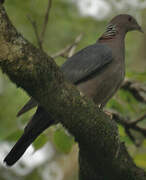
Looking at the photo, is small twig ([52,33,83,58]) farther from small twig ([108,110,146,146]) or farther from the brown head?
small twig ([108,110,146,146])

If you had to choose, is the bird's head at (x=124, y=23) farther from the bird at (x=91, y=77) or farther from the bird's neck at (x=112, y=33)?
the bird at (x=91, y=77)

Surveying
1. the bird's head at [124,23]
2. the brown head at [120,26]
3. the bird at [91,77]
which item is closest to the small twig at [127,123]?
the bird at [91,77]

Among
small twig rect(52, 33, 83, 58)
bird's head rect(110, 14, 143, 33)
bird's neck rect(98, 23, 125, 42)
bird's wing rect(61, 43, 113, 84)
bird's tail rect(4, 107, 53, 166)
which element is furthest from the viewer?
bird's head rect(110, 14, 143, 33)

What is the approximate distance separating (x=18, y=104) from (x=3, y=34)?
11.3 feet

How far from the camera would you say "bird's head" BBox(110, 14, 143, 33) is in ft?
22.1

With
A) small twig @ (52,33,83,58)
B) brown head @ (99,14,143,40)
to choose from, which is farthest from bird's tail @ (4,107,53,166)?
brown head @ (99,14,143,40)

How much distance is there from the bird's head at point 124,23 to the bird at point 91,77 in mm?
704

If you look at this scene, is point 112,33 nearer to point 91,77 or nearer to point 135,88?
point 135,88

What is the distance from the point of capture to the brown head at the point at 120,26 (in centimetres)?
646

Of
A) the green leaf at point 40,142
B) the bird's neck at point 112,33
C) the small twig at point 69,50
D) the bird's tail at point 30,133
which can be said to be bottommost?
the bird's neck at point 112,33

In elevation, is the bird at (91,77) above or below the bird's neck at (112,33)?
above

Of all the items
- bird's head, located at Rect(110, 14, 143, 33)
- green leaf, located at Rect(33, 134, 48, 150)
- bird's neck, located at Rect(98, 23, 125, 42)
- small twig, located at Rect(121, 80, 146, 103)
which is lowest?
small twig, located at Rect(121, 80, 146, 103)

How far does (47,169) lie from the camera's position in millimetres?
8781

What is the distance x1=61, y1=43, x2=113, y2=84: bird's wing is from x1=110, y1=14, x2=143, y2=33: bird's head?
934 mm
